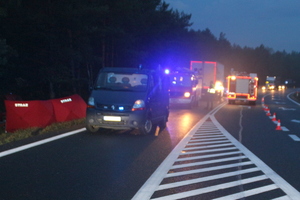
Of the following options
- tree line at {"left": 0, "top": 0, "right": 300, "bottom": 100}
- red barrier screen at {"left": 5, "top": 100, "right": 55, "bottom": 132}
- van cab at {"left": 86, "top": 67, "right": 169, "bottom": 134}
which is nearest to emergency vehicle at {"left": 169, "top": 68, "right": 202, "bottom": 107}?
tree line at {"left": 0, "top": 0, "right": 300, "bottom": 100}

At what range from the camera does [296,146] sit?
11.6m

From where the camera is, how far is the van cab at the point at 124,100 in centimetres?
1194

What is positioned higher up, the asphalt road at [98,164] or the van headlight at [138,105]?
the van headlight at [138,105]

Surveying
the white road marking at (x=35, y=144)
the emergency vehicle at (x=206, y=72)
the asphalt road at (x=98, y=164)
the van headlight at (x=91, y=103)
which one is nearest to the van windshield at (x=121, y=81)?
the van headlight at (x=91, y=103)

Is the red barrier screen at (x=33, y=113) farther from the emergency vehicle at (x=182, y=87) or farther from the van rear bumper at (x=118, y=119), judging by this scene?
the emergency vehicle at (x=182, y=87)

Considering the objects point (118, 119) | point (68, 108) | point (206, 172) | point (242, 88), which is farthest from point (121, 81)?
point (242, 88)

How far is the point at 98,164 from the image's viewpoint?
8234mm

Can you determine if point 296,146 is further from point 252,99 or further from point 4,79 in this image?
point 252,99

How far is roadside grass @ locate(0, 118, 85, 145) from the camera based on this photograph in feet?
37.8

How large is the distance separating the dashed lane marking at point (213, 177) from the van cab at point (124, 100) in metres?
1.89

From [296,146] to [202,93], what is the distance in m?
25.0

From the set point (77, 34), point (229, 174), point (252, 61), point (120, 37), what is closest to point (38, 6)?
point (77, 34)

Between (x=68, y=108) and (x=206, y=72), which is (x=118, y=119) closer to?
(x=68, y=108)

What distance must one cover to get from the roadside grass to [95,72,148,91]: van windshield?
2087mm
